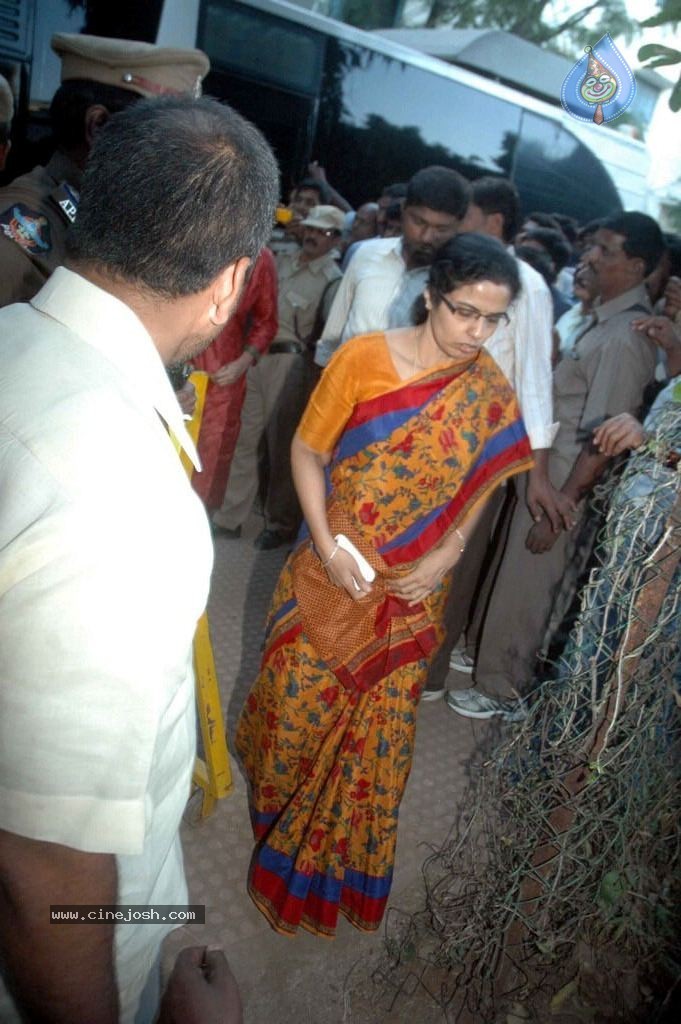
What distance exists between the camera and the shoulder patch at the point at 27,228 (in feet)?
6.03

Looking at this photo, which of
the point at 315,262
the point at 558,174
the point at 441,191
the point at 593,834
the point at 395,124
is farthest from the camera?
the point at 558,174

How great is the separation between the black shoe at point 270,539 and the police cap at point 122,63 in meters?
2.53

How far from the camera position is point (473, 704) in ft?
10.6

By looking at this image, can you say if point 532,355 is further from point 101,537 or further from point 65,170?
point 101,537

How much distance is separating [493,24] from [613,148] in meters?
3.55

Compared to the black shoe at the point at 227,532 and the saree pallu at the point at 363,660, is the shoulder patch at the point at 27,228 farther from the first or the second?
the black shoe at the point at 227,532

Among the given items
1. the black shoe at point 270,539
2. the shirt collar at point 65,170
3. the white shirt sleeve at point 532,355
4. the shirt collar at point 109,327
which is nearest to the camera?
the shirt collar at point 109,327

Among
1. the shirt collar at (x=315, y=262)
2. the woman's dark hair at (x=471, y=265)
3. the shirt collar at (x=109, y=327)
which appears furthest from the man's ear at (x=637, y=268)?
the shirt collar at (x=109, y=327)

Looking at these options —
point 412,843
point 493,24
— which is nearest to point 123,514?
point 412,843

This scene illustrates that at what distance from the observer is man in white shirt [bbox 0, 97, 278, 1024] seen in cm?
66

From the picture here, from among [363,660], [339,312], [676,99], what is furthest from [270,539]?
[676,99]

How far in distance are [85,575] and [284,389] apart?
3848 mm

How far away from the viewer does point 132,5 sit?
4.83m

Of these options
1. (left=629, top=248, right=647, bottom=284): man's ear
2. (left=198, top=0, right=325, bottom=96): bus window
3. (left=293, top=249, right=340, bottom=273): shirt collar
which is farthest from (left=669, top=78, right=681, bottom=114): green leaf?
(left=198, top=0, right=325, bottom=96): bus window
